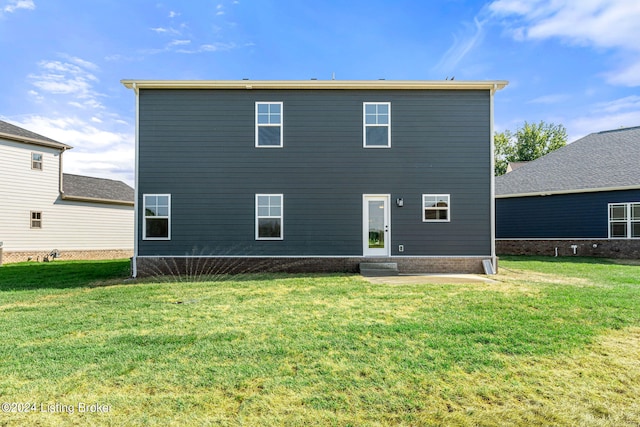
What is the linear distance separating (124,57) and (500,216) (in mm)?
18312

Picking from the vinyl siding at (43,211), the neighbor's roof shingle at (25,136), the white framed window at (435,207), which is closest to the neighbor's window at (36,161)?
the vinyl siding at (43,211)

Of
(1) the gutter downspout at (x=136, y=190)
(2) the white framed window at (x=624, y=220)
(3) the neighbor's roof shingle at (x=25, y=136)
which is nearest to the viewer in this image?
(1) the gutter downspout at (x=136, y=190)

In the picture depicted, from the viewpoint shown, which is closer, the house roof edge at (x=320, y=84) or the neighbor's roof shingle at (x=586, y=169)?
the house roof edge at (x=320, y=84)

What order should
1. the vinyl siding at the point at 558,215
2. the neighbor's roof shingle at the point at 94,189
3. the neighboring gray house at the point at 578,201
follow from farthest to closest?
1. the neighbor's roof shingle at the point at 94,189
2. the vinyl siding at the point at 558,215
3. the neighboring gray house at the point at 578,201

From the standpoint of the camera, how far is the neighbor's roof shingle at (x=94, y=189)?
16.9m

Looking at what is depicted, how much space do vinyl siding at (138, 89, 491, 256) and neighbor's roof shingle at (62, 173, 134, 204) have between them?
10.2 metres

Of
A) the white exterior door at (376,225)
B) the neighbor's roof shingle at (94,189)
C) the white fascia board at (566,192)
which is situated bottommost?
the white exterior door at (376,225)

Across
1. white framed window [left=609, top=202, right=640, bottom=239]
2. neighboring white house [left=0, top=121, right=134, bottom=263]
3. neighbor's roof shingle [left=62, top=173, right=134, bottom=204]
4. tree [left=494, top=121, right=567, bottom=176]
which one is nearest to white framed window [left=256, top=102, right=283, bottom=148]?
neighboring white house [left=0, top=121, right=134, bottom=263]

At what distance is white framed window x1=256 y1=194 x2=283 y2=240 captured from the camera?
32.1 ft

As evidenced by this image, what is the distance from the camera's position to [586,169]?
15.4m

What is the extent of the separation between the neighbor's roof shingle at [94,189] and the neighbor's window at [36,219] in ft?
4.59

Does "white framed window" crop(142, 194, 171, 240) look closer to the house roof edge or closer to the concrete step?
the house roof edge

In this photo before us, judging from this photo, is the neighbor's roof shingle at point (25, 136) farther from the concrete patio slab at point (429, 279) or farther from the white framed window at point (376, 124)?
the concrete patio slab at point (429, 279)

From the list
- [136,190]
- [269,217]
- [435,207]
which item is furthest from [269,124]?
[435,207]
